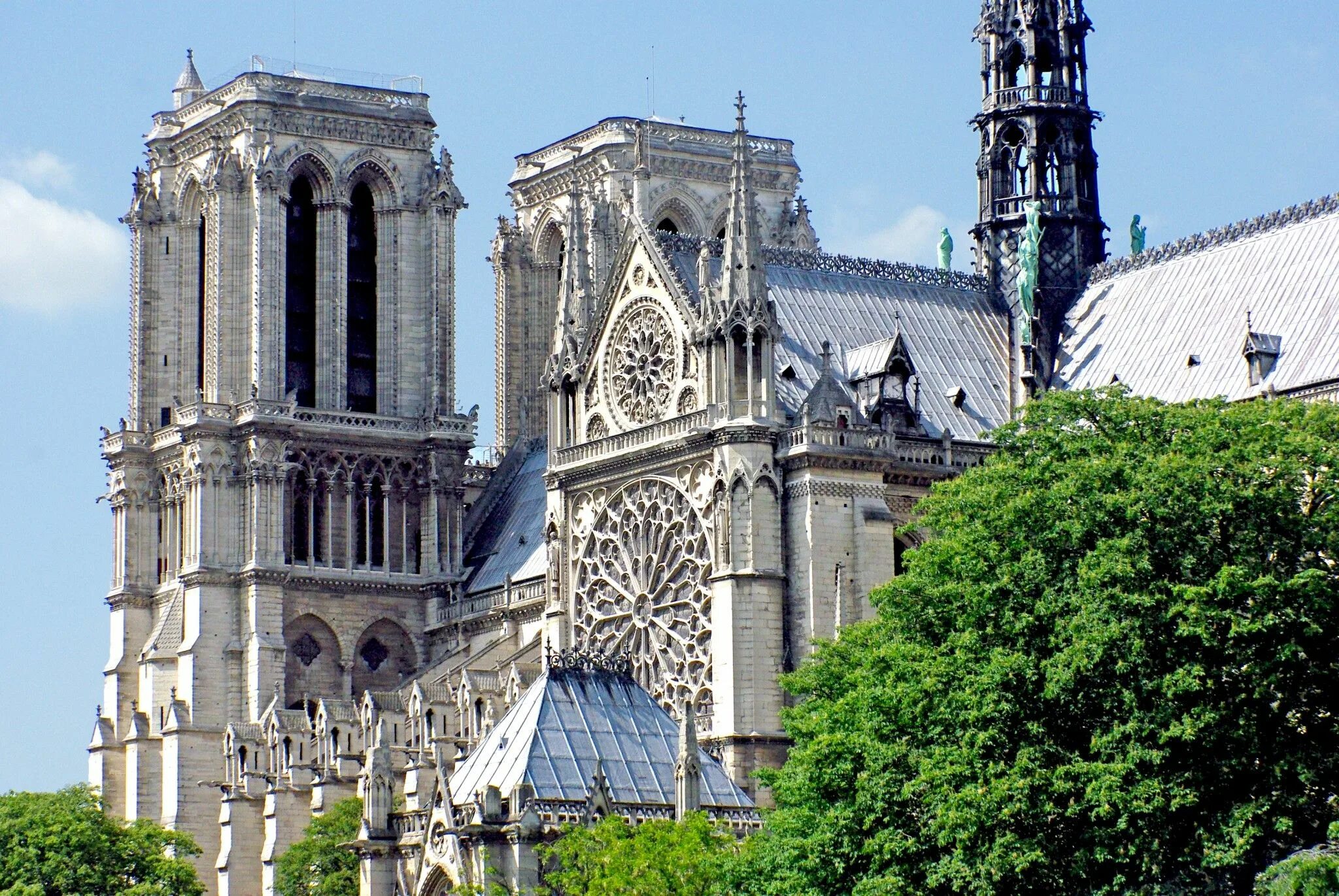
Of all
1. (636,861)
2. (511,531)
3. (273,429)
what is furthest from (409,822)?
(511,531)

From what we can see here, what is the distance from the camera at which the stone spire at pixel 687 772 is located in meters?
69.6

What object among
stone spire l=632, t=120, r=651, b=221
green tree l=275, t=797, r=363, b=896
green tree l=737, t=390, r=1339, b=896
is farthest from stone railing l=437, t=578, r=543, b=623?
green tree l=737, t=390, r=1339, b=896

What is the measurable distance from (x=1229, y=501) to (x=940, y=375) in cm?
3120

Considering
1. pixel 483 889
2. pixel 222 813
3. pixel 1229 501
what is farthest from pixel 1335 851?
pixel 222 813

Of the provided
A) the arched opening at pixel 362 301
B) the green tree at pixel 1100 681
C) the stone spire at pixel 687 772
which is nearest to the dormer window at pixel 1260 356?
the green tree at pixel 1100 681

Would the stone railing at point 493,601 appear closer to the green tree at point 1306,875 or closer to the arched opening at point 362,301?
the arched opening at point 362,301

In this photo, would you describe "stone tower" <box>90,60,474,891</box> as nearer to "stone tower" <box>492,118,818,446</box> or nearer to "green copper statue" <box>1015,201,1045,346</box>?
"stone tower" <box>492,118,818,446</box>

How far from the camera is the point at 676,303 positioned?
287 ft

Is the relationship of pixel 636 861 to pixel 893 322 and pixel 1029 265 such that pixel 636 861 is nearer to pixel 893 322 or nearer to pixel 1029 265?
pixel 893 322

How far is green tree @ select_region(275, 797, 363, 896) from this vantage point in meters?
90.6

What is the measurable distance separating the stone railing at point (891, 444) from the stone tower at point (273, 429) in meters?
29.1

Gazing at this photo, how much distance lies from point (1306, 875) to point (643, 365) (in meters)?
37.8

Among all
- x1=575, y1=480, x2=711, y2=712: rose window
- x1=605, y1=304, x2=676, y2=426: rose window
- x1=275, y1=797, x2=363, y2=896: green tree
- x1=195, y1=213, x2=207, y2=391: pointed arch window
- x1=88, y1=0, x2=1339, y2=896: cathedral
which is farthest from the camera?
x1=195, y1=213, x2=207, y2=391: pointed arch window

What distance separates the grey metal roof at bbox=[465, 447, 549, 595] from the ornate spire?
21962 millimetres
